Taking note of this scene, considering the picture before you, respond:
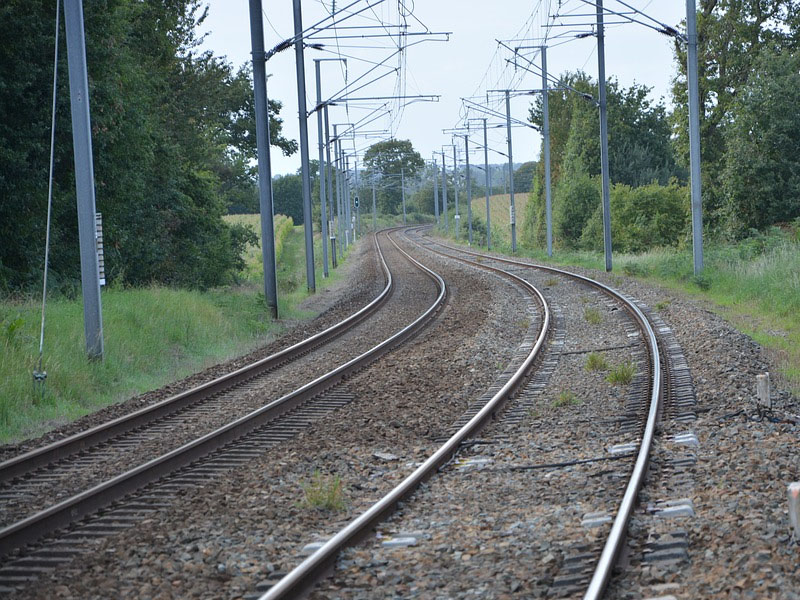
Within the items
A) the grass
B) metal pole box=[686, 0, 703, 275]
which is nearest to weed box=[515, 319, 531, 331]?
metal pole box=[686, 0, 703, 275]

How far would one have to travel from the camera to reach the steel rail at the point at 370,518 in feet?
17.4

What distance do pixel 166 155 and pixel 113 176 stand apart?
279 inches

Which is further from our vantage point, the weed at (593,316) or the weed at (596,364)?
the weed at (593,316)

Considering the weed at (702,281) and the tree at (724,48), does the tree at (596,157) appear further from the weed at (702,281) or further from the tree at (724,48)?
the weed at (702,281)

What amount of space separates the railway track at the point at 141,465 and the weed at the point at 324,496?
47.2 inches

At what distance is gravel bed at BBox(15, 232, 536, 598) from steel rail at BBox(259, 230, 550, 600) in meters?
0.26

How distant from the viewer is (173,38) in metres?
34.6

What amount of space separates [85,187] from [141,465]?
677 centimetres

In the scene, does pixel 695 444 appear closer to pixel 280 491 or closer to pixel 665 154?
pixel 280 491

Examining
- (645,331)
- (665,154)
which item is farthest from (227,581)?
(665,154)

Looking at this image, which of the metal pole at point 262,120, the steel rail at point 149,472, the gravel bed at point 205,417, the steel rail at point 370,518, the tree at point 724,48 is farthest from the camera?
the tree at point 724,48

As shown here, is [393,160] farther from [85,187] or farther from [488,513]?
[488,513]

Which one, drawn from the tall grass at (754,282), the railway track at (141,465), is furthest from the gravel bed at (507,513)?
the tall grass at (754,282)

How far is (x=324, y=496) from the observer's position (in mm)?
7180
